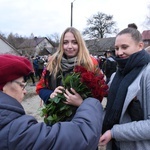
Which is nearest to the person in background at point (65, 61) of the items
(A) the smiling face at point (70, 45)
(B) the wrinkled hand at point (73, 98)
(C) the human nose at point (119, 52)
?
(A) the smiling face at point (70, 45)

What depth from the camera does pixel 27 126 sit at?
1235 millimetres

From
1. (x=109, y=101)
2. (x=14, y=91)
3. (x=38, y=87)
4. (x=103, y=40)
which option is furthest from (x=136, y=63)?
(x=103, y=40)

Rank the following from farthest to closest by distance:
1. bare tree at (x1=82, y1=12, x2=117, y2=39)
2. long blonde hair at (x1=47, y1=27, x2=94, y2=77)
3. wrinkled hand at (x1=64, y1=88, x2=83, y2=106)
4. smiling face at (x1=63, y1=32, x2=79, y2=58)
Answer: bare tree at (x1=82, y1=12, x2=117, y2=39) < smiling face at (x1=63, y1=32, x2=79, y2=58) < long blonde hair at (x1=47, y1=27, x2=94, y2=77) < wrinkled hand at (x1=64, y1=88, x2=83, y2=106)

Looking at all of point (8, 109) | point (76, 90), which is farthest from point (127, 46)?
point (8, 109)

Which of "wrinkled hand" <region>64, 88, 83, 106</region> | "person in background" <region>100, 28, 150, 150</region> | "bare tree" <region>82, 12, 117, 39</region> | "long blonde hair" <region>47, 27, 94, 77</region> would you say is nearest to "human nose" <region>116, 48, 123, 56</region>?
"person in background" <region>100, 28, 150, 150</region>

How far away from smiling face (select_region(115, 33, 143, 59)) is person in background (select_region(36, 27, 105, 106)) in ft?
1.24

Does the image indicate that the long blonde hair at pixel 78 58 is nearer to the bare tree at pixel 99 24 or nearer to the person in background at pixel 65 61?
the person in background at pixel 65 61

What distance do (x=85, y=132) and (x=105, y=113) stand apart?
0.86m

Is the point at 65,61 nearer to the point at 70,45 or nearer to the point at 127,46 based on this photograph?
the point at 70,45

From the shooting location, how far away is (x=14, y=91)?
1.41 metres

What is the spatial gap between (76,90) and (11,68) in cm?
74

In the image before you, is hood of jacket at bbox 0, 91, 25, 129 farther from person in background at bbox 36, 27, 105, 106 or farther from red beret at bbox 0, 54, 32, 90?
person in background at bbox 36, 27, 105, 106

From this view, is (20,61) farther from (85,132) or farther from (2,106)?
(85,132)

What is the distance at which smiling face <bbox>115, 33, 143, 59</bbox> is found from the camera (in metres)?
2.00
